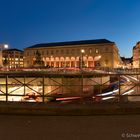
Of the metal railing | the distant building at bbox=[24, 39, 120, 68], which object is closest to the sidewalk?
the metal railing

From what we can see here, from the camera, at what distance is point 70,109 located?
733cm
